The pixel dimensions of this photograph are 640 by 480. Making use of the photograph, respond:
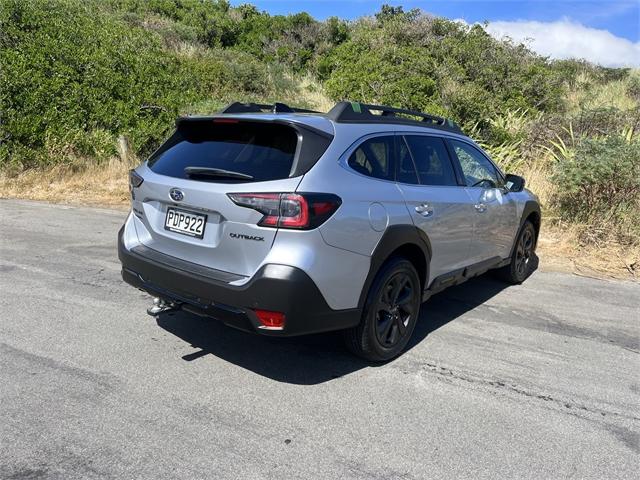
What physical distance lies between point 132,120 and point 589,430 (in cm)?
1251

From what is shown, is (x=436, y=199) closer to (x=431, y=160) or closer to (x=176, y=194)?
(x=431, y=160)

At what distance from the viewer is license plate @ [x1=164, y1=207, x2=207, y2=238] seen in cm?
345

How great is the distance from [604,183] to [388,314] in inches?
233

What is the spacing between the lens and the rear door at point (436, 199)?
4.07 meters

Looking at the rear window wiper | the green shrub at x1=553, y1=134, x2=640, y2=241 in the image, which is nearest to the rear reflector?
the rear window wiper

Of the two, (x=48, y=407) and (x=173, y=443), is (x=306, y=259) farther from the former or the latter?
(x=48, y=407)

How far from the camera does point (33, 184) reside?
1069cm

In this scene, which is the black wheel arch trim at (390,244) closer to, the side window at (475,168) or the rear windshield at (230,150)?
the rear windshield at (230,150)

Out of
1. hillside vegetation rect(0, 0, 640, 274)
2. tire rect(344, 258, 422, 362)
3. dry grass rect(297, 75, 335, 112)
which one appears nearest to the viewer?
tire rect(344, 258, 422, 362)

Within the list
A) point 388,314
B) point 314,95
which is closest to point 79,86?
point 314,95

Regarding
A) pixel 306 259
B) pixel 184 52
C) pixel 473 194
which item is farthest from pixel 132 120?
pixel 306 259

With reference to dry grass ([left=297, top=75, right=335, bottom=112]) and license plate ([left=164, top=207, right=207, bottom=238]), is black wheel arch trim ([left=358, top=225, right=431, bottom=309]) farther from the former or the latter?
dry grass ([left=297, top=75, right=335, bottom=112])

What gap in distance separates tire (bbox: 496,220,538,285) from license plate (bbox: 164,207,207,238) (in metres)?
3.90

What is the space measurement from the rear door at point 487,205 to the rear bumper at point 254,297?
1983mm
